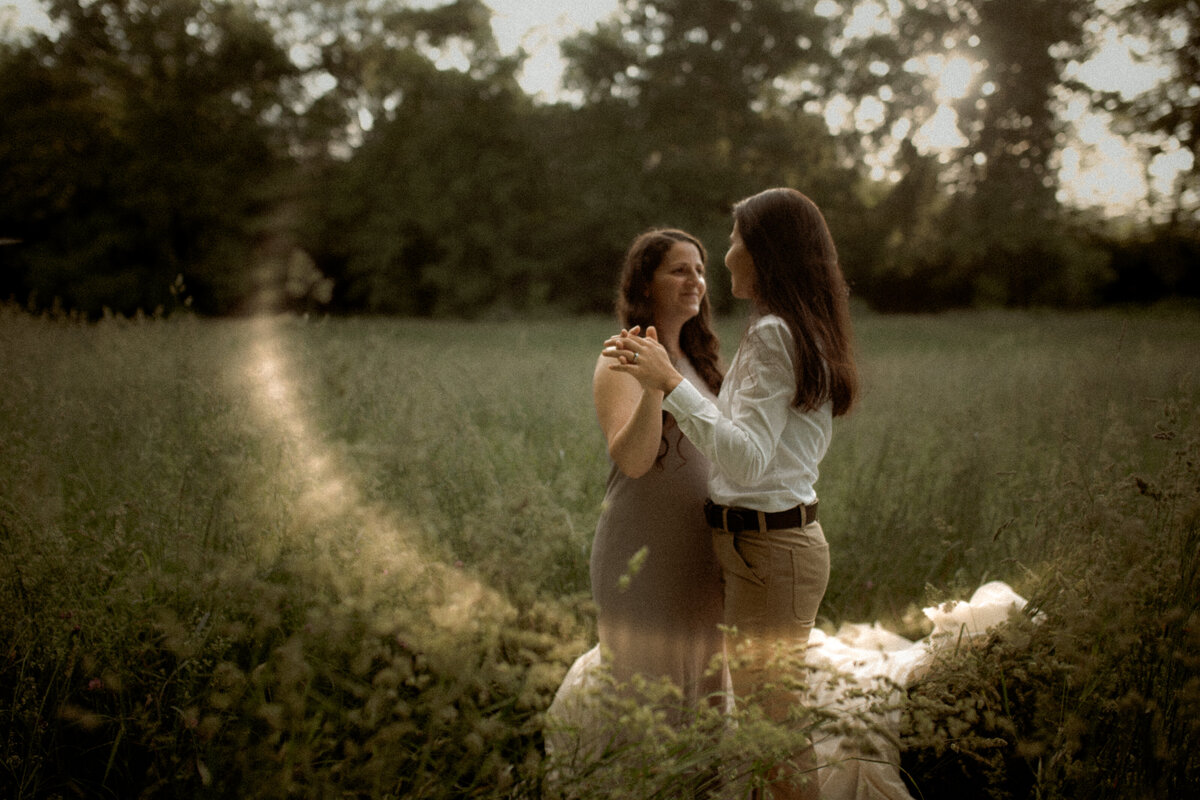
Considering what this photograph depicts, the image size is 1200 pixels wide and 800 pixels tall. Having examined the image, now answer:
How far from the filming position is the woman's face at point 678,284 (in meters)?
2.37

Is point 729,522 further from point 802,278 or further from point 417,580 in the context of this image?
point 417,580

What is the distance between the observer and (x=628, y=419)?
2.10 meters

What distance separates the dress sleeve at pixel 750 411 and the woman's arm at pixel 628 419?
0.39 ft

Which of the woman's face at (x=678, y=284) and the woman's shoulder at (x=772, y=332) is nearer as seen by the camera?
the woman's shoulder at (x=772, y=332)

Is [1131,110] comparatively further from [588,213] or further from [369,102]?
[369,102]

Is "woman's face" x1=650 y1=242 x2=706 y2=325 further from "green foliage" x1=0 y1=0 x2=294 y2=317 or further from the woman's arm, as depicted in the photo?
"green foliage" x1=0 y1=0 x2=294 y2=317

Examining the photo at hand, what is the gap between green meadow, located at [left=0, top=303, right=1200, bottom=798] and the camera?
4.32 ft

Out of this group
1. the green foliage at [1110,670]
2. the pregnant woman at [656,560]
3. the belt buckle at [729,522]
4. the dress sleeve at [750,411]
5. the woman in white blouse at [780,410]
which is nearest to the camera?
the green foliage at [1110,670]

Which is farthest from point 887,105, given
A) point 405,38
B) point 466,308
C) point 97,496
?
point 97,496

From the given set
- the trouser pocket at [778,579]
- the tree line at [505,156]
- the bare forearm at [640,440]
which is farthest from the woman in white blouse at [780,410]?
the tree line at [505,156]

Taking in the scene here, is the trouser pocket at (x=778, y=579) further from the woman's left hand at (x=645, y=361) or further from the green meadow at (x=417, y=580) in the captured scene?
the woman's left hand at (x=645, y=361)

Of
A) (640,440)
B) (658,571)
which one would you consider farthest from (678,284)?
(658,571)

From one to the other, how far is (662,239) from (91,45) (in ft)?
90.2

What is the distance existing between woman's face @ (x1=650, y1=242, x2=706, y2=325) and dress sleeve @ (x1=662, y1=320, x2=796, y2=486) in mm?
515
